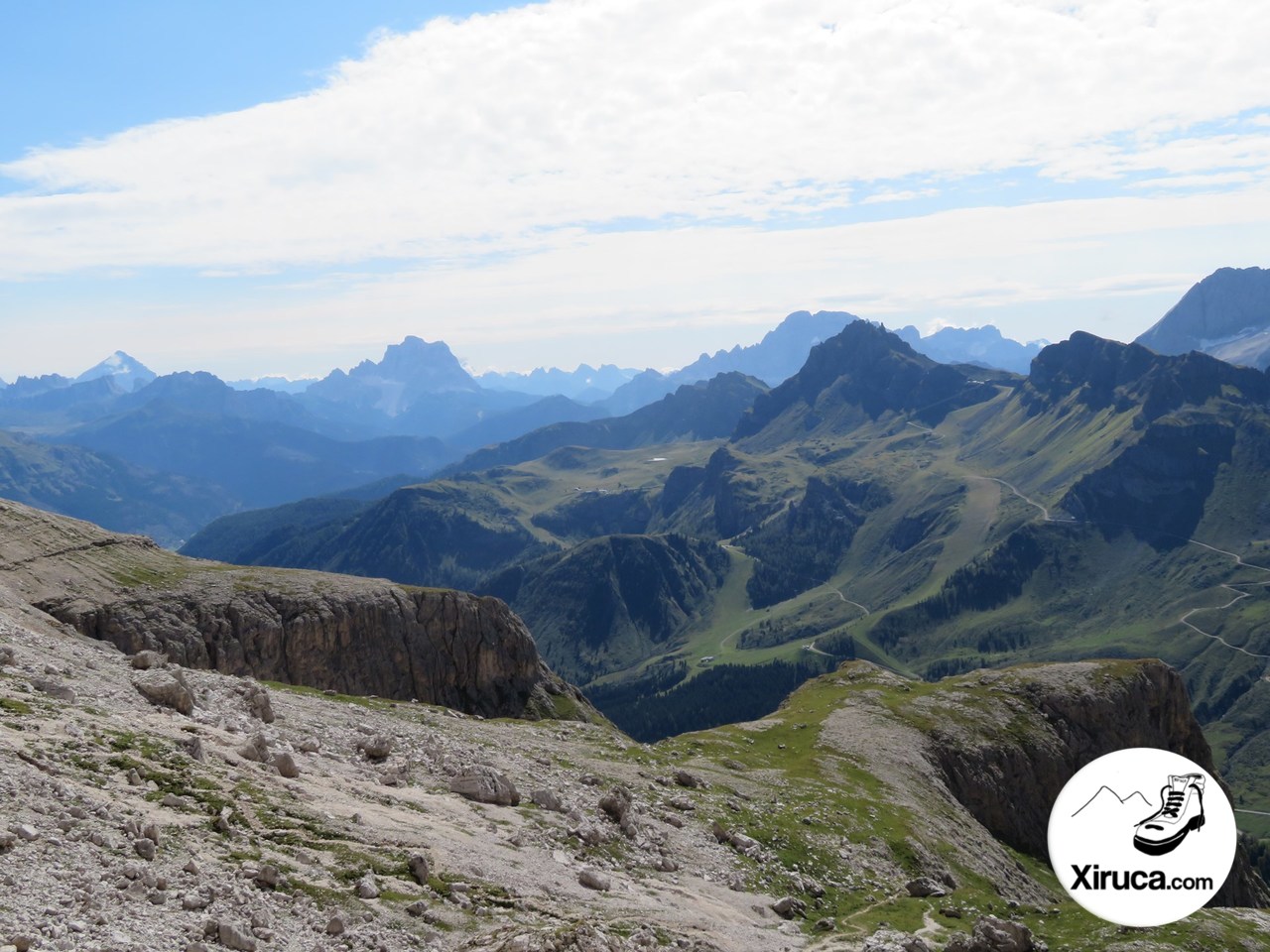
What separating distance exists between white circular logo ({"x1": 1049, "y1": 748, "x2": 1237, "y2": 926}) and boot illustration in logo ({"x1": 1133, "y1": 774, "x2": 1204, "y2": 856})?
45 mm

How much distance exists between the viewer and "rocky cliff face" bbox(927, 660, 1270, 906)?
11562 centimetres

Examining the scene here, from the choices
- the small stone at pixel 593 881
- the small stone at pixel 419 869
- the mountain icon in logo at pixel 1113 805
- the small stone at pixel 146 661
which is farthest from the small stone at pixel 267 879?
the mountain icon in logo at pixel 1113 805

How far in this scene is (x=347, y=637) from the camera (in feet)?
422

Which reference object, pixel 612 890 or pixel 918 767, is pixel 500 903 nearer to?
pixel 612 890

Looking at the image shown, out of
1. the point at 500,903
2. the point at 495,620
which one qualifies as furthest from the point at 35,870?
the point at 495,620

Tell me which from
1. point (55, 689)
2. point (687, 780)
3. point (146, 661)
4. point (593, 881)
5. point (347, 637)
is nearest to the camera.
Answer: point (593, 881)

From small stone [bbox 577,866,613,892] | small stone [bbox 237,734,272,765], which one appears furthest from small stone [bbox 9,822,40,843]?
→ small stone [bbox 577,866,613,892]

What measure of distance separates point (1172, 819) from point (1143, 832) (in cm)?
155

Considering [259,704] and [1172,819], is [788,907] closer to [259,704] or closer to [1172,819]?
[1172,819]

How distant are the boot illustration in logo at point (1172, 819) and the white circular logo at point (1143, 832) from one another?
0.04 meters

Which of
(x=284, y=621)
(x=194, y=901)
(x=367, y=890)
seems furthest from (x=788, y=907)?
(x=284, y=621)

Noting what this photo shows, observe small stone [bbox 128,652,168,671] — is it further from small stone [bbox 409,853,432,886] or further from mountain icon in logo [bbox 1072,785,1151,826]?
mountain icon in logo [bbox 1072,785,1151,826]

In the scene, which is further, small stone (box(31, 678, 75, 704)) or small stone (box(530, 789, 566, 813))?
small stone (box(530, 789, 566, 813))

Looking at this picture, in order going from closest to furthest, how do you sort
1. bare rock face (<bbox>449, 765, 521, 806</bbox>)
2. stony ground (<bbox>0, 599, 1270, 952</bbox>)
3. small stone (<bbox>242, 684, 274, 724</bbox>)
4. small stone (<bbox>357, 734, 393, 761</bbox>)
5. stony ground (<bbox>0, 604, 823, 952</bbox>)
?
stony ground (<bbox>0, 604, 823, 952</bbox>), stony ground (<bbox>0, 599, 1270, 952</bbox>), bare rock face (<bbox>449, 765, 521, 806</bbox>), small stone (<bbox>357, 734, 393, 761</bbox>), small stone (<bbox>242, 684, 274, 724</bbox>)
